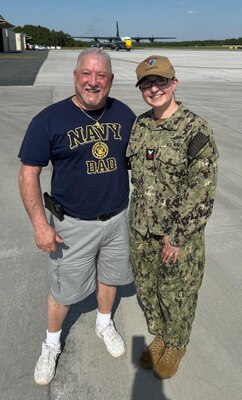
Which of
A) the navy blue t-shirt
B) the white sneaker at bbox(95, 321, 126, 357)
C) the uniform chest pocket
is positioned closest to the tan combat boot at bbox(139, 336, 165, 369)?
the white sneaker at bbox(95, 321, 126, 357)

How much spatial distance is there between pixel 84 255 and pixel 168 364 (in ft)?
2.82

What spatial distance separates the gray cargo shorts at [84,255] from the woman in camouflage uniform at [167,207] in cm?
11

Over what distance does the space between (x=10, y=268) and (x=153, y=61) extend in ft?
7.35

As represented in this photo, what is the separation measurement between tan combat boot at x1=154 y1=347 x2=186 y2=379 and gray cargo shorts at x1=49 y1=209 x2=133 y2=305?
0.59 metres

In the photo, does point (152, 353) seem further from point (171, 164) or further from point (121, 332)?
point (171, 164)

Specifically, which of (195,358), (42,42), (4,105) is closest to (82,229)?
(195,358)

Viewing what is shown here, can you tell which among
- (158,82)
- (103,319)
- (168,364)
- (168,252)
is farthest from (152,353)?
(158,82)

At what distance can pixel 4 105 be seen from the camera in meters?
10.4


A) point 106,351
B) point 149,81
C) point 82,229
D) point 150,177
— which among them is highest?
point 149,81

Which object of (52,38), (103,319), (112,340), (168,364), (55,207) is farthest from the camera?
(52,38)

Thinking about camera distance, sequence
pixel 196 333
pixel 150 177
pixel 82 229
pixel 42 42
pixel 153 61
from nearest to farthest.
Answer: pixel 153 61 < pixel 150 177 < pixel 82 229 < pixel 196 333 < pixel 42 42

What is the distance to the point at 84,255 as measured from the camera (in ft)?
6.97

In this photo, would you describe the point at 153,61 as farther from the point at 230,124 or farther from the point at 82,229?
the point at 230,124

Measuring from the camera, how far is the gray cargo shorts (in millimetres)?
2082
